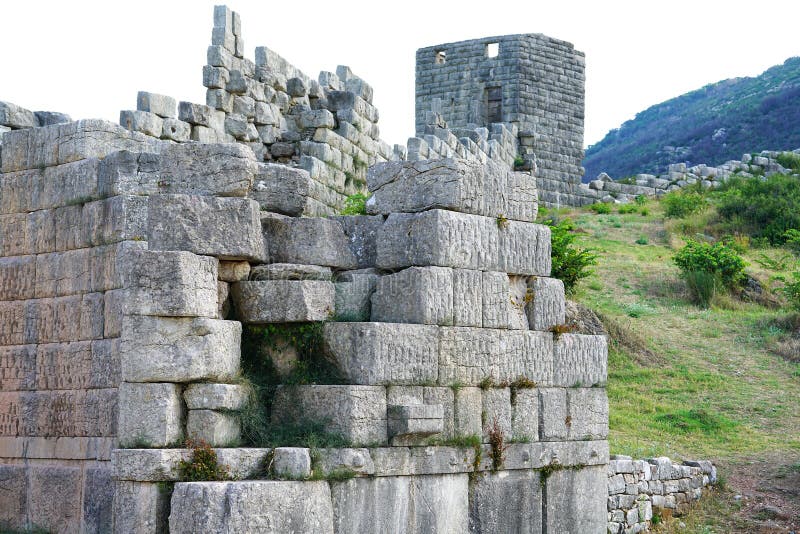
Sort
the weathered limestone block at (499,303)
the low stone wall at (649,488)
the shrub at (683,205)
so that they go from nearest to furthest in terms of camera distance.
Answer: the weathered limestone block at (499,303) → the low stone wall at (649,488) → the shrub at (683,205)

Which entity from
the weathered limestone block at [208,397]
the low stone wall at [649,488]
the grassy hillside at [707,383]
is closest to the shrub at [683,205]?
the grassy hillside at [707,383]

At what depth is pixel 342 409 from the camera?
7715 mm

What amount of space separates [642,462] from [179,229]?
5830 mm

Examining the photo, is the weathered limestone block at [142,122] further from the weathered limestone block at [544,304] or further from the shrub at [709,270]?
the shrub at [709,270]

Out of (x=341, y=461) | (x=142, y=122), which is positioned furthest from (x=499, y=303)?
(x=142, y=122)

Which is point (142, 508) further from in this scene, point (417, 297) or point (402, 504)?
point (417, 297)

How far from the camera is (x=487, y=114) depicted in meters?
31.3

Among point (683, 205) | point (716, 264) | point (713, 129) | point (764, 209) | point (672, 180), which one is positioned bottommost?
point (716, 264)

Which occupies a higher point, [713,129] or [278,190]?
[713,129]

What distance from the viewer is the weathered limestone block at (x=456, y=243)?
8.30 metres

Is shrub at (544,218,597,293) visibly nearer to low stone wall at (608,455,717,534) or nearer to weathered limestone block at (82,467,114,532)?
low stone wall at (608,455,717,534)

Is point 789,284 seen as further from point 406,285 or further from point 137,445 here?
point 137,445

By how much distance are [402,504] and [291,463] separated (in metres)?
0.99

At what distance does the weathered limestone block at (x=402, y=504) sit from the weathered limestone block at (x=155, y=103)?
19.4ft
